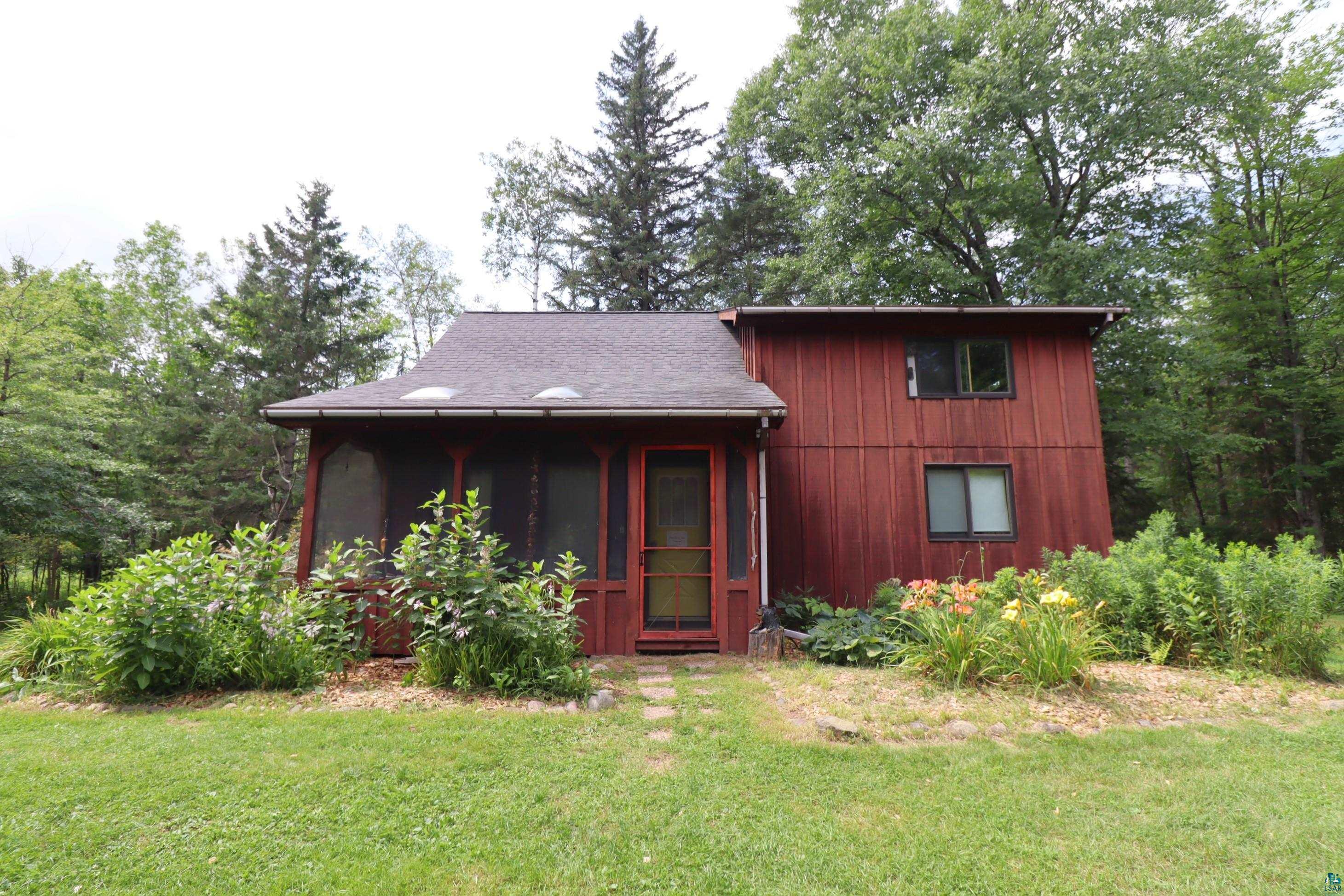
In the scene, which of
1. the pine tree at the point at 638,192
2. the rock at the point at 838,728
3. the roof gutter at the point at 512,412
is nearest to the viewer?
the rock at the point at 838,728

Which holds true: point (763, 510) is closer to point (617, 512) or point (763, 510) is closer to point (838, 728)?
point (617, 512)

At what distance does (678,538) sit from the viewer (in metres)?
6.77

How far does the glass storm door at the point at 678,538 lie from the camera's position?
652 cm

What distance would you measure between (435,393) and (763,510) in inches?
150

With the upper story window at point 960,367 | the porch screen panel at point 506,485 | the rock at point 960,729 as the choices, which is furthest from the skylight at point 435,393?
the upper story window at point 960,367

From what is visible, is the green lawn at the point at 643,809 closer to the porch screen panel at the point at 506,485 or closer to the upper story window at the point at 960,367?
the porch screen panel at the point at 506,485

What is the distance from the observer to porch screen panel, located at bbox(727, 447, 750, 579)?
245 inches

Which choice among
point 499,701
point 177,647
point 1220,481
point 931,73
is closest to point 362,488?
point 177,647

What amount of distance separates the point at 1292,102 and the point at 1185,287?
4228 mm

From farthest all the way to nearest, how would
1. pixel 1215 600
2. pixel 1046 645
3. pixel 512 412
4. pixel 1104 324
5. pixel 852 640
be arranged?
pixel 1104 324, pixel 512 412, pixel 852 640, pixel 1215 600, pixel 1046 645

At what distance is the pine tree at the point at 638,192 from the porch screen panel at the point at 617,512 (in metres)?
13.3

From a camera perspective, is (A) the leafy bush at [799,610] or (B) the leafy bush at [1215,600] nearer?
(B) the leafy bush at [1215,600]

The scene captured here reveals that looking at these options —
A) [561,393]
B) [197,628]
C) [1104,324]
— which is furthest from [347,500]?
[1104,324]

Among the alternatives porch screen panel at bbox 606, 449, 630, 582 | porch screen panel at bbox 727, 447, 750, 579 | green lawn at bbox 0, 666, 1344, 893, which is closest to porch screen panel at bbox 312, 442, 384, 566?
porch screen panel at bbox 606, 449, 630, 582
